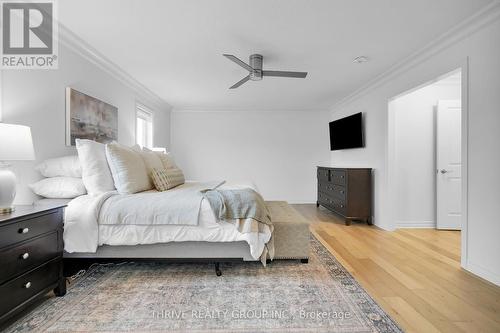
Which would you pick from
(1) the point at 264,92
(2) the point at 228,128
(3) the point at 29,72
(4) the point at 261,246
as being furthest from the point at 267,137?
(3) the point at 29,72

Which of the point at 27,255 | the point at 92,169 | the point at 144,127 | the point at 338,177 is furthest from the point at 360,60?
the point at 144,127

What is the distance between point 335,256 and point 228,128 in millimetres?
4331

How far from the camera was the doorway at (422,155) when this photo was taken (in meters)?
3.91

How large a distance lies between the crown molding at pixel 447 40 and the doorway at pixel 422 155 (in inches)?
18.4

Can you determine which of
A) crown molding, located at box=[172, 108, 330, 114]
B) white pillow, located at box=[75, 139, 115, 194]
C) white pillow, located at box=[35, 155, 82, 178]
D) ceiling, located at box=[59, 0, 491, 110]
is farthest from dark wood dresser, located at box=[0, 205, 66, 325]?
crown molding, located at box=[172, 108, 330, 114]

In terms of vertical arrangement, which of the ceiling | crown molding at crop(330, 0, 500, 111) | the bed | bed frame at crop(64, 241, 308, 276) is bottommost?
bed frame at crop(64, 241, 308, 276)

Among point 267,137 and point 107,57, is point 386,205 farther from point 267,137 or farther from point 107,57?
point 107,57

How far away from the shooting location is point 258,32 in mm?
2611

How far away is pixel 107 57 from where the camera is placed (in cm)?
324

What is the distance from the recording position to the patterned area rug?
165 centimetres

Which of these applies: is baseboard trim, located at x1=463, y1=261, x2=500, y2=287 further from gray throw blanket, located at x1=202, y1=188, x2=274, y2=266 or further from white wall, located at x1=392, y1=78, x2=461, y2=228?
gray throw blanket, located at x1=202, y1=188, x2=274, y2=266

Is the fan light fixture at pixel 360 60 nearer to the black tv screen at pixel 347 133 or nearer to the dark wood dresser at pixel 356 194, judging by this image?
the black tv screen at pixel 347 133

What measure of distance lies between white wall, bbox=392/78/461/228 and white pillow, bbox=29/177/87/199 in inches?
165

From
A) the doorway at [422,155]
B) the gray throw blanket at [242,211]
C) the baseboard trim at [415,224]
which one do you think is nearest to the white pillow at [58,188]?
the gray throw blanket at [242,211]
